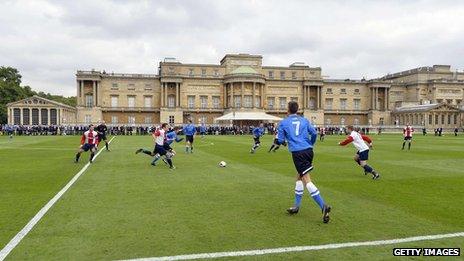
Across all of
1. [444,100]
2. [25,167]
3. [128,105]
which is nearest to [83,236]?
[25,167]

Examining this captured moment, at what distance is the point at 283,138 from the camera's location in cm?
824

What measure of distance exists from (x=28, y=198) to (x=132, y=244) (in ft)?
16.6

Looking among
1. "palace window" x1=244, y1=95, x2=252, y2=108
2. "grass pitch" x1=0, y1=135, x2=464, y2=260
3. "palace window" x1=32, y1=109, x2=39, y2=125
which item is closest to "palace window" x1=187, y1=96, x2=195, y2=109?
"palace window" x1=244, y1=95, x2=252, y2=108

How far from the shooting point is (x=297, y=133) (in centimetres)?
798

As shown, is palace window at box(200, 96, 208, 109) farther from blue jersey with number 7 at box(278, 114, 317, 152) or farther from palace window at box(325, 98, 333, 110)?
blue jersey with number 7 at box(278, 114, 317, 152)

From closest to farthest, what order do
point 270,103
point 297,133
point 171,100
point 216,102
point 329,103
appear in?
point 297,133, point 171,100, point 216,102, point 270,103, point 329,103

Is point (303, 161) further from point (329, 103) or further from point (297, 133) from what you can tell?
point (329, 103)

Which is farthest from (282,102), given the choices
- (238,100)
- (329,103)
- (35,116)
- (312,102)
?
(35,116)

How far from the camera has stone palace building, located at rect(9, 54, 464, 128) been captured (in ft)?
295

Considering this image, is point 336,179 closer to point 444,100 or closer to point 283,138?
point 283,138

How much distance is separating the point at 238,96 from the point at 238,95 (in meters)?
0.23

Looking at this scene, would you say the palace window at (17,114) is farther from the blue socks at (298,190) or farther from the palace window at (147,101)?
the blue socks at (298,190)

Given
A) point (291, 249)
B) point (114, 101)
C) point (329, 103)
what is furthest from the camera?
point (329, 103)

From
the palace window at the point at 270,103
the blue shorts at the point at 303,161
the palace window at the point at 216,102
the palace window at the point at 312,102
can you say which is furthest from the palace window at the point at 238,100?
the blue shorts at the point at 303,161
